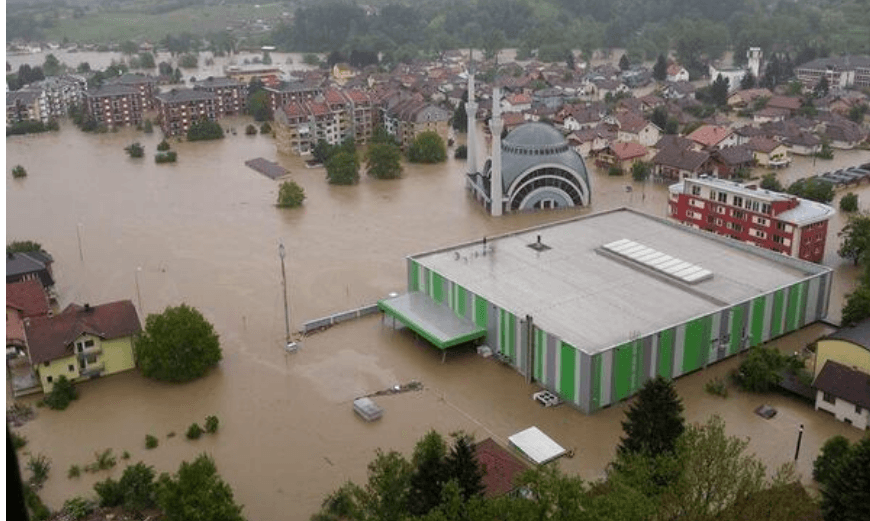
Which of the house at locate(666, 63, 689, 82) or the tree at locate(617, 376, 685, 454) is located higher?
the house at locate(666, 63, 689, 82)

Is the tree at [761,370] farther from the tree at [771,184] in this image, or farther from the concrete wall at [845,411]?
the tree at [771,184]

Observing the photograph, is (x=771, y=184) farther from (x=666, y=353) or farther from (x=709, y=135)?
(x=666, y=353)

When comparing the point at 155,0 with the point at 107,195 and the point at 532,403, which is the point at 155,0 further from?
the point at 532,403

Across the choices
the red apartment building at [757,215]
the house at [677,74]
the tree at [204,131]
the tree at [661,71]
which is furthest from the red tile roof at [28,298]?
the house at [677,74]

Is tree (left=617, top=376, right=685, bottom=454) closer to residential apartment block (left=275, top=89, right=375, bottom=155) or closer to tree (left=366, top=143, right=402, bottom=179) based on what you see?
tree (left=366, top=143, right=402, bottom=179)

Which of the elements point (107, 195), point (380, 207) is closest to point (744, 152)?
point (380, 207)

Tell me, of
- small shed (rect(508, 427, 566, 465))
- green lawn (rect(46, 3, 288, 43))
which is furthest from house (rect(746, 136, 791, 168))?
green lawn (rect(46, 3, 288, 43))

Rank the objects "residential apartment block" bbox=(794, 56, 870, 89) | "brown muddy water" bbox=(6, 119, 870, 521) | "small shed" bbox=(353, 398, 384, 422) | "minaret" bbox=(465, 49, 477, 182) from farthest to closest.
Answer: "residential apartment block" bbox=(794, 56, 870, 89), "minaret" bbox=(465, 49, 477, 182), "small shed" bbox=(353, 398, 384, 422), "brown muddy water" bbox=(6, 119, 870, 521)
